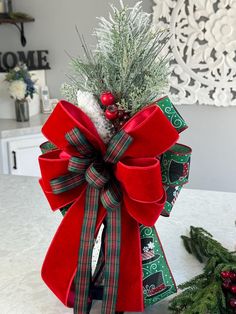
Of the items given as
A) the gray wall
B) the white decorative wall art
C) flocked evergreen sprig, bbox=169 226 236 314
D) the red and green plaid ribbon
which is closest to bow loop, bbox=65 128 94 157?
the red and green plaid ribbon

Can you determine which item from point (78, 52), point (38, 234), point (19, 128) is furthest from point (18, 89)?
point (38, 234)

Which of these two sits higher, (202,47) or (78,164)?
(78,164)

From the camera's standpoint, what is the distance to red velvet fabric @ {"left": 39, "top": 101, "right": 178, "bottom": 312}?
576 millimetres

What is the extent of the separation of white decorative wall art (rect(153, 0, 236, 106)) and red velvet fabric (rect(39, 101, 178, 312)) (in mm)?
1983

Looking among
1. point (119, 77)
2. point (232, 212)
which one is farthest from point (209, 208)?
point (119, 77)

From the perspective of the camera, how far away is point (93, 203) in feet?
2.08

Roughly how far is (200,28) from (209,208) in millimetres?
1700

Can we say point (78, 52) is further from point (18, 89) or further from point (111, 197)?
point (111, 197)

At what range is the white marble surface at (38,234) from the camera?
2.43ft

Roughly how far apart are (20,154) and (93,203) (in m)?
2.05

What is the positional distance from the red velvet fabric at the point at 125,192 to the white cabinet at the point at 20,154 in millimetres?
1953

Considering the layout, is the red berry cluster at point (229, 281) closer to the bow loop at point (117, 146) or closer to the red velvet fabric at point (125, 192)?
the red velvet fabric at point (125, 192)

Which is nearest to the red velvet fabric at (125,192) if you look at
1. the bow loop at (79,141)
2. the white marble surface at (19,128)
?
the bow loop at (79,141)

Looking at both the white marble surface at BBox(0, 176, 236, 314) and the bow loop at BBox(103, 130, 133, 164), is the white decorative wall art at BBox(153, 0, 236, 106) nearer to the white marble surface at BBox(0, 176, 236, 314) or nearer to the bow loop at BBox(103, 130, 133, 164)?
the white marble surface at BBox(0, 176, 236, 314)
